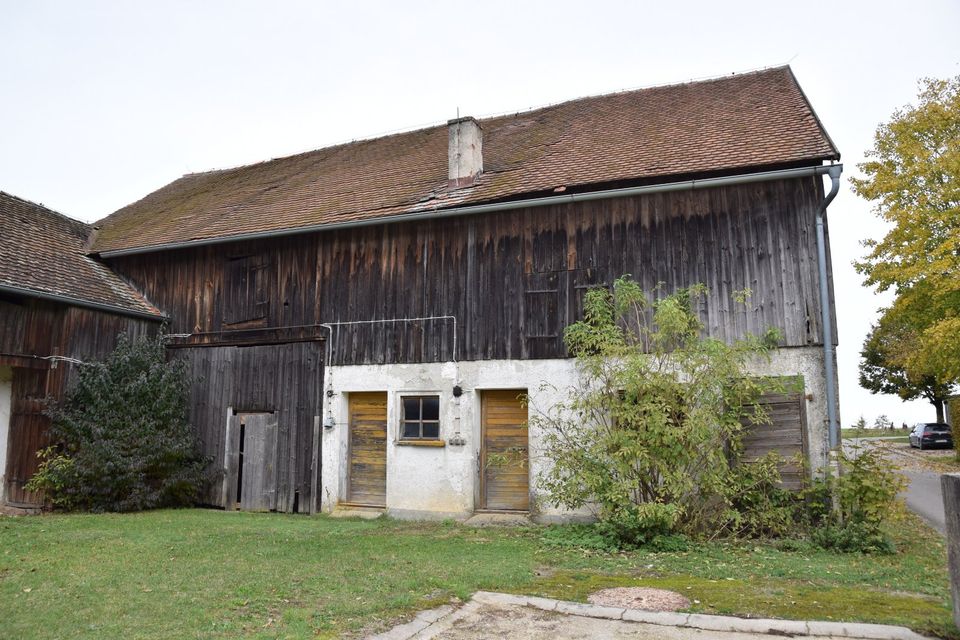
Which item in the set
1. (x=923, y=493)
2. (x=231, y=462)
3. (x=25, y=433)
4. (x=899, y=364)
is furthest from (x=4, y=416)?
(x=899, y=364)

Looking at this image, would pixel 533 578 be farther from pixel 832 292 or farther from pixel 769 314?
pixel 832 292

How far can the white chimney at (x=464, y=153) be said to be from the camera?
514 inches

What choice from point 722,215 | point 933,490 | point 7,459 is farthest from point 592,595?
point 933,490

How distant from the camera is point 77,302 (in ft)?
42.8

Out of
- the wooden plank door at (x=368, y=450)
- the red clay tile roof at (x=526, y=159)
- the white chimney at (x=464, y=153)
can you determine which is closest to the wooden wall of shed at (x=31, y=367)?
the red clay tile roof at (x=526, y=159)

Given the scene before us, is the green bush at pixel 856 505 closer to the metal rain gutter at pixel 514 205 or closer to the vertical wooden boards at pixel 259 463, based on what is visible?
the metal rain gutter at pixel 514 205

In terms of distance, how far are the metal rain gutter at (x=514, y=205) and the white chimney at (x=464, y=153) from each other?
1016 millimetres

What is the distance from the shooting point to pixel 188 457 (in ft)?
44.7

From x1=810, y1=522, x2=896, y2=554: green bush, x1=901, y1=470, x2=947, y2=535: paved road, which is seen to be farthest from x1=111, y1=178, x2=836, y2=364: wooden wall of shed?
x1=901, y1=470, x2=947, y2=535: paved road

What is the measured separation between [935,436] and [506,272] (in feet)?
97.3

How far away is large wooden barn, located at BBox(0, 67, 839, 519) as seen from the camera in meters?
10.5

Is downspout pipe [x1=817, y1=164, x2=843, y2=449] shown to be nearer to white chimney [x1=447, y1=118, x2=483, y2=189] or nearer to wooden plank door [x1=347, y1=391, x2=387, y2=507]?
white chimney [x1=447, y1=118, x2=483, y2=189]

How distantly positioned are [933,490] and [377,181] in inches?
604

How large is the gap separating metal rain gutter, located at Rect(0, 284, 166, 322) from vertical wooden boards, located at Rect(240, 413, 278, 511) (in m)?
3.20
